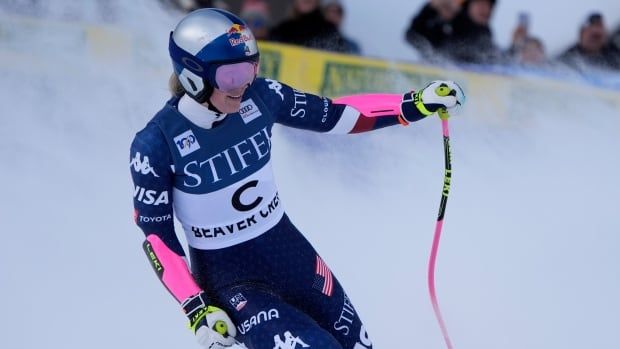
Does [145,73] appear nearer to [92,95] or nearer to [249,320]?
[92,95]

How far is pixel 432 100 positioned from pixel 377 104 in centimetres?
23

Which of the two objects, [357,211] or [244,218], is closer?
[244,218]

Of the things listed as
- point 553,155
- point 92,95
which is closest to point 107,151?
point 92,95

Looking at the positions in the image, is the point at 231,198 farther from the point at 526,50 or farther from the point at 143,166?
the point at 526,50

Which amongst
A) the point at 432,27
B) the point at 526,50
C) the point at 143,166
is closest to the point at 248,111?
the point at 143,166

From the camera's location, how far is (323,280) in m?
3.85

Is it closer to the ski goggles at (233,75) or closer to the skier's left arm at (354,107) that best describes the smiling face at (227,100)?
the ski goggles at (233,75)

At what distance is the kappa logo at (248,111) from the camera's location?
3727mm

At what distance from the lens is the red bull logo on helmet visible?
3.43 m

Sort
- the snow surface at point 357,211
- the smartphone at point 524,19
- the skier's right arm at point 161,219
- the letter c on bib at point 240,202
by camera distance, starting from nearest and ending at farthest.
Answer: the skier's right arm at point 161,219, the letter c on bib at point 240,202, the snow surface at point 357,211, the smartphone at point 524,19

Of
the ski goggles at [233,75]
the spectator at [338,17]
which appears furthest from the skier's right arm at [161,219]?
the spectator at [338,17]

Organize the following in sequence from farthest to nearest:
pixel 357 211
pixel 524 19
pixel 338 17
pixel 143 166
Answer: pixel 524 19, pixel 338 17, pixel 357 211, pixel 143 166

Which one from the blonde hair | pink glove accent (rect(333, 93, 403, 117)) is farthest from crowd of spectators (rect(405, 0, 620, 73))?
the blonde hair

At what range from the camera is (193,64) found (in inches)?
135
